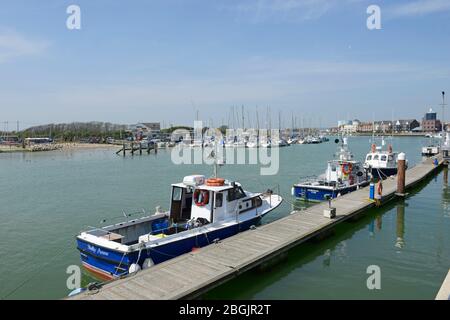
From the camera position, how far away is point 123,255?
11.3 m

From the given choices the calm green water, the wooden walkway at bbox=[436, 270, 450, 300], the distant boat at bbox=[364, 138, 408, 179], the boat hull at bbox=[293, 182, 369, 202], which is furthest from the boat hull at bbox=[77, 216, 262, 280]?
the distant boat at bbox=[364, 138, 408, 179]

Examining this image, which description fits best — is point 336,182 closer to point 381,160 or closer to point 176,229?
point 381,160

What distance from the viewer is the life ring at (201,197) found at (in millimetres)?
14914

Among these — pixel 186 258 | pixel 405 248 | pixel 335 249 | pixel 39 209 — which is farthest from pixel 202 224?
pixel 39 209

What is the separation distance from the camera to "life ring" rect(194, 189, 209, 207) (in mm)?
14914

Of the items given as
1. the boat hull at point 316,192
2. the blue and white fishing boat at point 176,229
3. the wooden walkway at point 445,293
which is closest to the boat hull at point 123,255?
the blue and white fishing boat at point 176,229

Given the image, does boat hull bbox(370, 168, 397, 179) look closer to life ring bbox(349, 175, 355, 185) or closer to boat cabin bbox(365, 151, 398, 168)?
boat cabin bbox(365, 151, 398, 168)

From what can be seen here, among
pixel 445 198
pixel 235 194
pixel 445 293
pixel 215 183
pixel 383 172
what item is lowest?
pixel 445 198

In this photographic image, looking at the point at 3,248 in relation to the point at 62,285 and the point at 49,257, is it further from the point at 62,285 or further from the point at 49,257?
the point at 62,285

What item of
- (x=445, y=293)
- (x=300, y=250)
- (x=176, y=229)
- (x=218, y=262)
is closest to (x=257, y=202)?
(x=300, y=250)

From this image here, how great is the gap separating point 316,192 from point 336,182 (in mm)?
1793

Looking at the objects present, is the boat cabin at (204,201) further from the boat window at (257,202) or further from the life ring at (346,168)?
the life ring at (346,168)

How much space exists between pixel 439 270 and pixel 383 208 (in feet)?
32.3

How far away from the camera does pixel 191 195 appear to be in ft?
53.1
